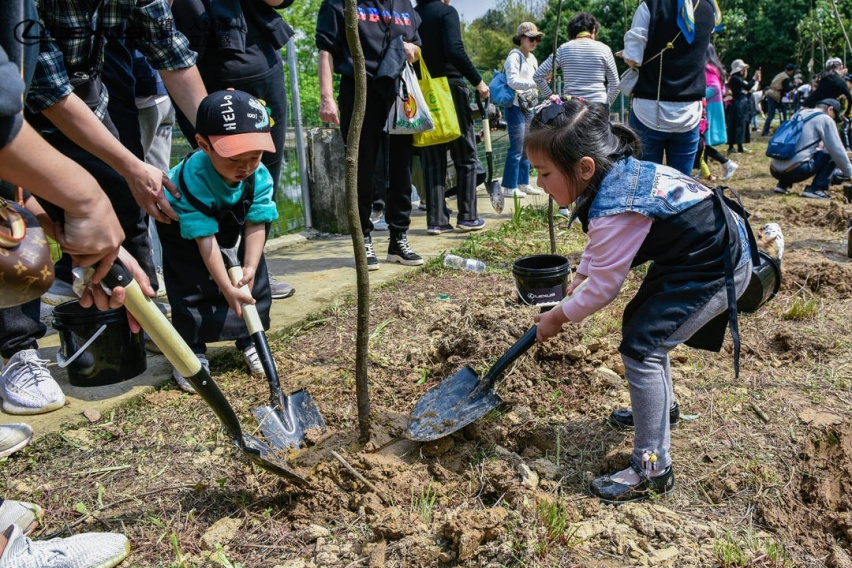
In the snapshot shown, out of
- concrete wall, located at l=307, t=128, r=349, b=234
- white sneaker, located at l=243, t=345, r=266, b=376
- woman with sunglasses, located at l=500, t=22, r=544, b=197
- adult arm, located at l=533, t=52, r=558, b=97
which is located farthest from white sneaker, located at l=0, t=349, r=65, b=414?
adult arm, located at l=533, t=52, r=558, b=97

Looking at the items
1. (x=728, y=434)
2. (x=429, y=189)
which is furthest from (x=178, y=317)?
(x=429, y=189)

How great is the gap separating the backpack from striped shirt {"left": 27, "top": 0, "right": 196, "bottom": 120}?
7405 mm

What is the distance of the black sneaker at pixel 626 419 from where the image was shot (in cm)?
262

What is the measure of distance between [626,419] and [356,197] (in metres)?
1.40

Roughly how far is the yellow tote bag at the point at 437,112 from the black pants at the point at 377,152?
37 centimetres

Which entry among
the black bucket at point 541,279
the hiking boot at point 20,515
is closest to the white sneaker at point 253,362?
the hiking boot at point 20,515

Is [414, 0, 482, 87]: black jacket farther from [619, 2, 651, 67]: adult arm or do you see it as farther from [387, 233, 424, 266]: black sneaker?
[387, 233, 424, 266]: black sneaker

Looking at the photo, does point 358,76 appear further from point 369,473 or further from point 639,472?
point 639,472

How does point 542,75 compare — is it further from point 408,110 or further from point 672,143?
point 408,110

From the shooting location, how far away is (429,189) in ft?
18.7

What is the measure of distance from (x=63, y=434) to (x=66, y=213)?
142 cm

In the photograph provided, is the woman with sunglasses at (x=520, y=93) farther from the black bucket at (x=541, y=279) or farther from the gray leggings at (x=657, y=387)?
the gray leggings at (x=657, y=387)

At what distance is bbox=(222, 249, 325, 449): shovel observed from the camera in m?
2.56

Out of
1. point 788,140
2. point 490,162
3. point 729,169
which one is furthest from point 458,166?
point 729,169
